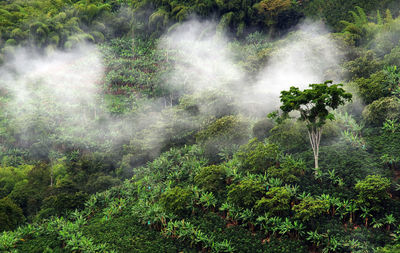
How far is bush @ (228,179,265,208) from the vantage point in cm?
1094

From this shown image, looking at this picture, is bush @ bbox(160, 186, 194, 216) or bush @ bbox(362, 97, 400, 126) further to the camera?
bush @ bbox(362, 97, 400, 126)

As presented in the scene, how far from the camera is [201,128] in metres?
19.9

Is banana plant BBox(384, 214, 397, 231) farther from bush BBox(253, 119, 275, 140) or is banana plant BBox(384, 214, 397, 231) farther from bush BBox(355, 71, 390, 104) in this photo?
bush BBox(355, 71, 390, 104)

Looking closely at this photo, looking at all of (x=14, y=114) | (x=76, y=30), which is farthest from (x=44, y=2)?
(x=14, y=114)

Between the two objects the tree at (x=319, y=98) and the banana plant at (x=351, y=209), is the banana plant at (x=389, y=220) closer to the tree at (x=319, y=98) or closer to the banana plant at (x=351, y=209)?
the banana plant at (x=351, y=209)

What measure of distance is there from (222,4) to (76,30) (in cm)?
1836

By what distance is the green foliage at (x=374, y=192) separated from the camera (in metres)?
9.34

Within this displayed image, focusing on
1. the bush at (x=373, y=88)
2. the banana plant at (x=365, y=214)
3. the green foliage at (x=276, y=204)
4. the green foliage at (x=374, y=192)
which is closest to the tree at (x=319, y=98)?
the green foliage at (x=374, y=192)

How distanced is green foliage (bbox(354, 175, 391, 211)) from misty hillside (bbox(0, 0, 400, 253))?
0.12 ft

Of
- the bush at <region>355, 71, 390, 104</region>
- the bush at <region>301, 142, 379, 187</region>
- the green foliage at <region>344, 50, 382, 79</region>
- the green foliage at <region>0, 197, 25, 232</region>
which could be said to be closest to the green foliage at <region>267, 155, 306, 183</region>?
the bush at <region>301, 142, 379, 187</region>

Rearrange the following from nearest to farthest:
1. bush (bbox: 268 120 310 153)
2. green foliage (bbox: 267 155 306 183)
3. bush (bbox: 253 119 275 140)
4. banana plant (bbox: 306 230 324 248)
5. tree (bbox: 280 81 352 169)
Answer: banana plant (bbox: 306 230 324 248) < tree (bbox: 280 81 352 169) < green foliage (bbox: 267 155 306 183) < bush (bbox: 268 120 310 153) < bush (bbox: 253 119 275 140)

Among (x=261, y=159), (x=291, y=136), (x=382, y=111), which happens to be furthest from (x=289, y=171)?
(x=382, y=111)

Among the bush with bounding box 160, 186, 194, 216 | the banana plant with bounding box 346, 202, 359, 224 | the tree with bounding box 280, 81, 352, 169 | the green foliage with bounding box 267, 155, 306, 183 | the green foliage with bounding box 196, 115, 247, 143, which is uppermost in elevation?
the tree with bounding box 280, 81, 352, 169

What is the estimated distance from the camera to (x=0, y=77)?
3644 centimetres
